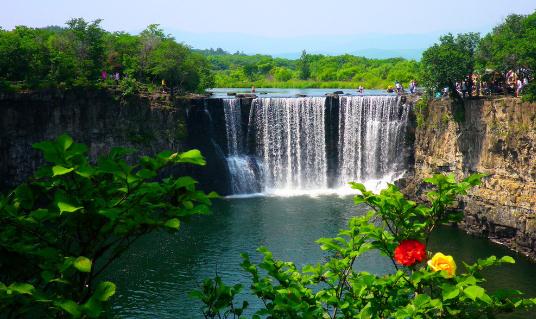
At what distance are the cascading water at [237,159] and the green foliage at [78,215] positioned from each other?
32.1 meters

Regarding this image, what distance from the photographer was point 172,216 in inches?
141

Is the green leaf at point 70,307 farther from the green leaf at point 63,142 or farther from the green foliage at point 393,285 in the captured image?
the green foliage at point 393,285

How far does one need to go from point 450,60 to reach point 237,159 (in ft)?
45.7

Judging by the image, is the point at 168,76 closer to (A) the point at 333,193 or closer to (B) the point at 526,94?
(A) the point at 333,193

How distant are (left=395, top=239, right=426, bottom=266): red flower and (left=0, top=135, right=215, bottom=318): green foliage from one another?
148 centimetres

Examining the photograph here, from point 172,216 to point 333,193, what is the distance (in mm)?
32128

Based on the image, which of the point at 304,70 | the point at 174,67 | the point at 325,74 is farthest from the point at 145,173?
the point at 304,70

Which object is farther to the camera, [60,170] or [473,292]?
[473,292]

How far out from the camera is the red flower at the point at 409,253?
4258mm

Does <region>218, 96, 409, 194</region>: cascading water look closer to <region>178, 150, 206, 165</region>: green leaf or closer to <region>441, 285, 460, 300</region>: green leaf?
<region>441, 285, 460, 300</region>: green leaf

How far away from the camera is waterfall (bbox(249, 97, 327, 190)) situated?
3675 cm

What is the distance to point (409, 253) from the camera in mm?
4305

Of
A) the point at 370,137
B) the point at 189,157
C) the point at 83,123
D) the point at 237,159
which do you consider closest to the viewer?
the point at 189,157

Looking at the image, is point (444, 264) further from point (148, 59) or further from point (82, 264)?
point (148, 59)
